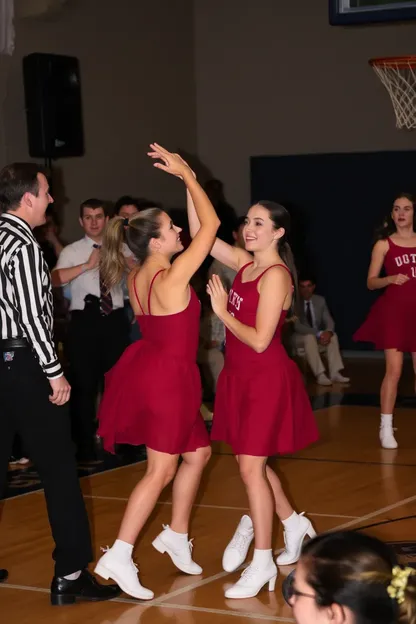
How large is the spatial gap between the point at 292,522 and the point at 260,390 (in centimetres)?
68

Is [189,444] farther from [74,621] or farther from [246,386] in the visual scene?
[74,621]

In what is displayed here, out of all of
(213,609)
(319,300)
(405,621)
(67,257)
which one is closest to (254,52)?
(319,300)

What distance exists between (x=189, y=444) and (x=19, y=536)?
144 centimetres

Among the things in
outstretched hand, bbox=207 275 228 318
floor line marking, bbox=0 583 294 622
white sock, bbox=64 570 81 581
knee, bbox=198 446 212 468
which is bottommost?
floor line marking, bbox=0 583 294 622

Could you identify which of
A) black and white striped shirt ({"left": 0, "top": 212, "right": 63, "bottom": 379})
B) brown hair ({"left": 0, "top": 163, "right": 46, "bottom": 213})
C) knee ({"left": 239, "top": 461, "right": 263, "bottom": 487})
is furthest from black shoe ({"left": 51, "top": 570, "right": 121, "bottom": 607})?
brown hair ({"left": 0, "top": 163, "right": 46, "bottom": 213})

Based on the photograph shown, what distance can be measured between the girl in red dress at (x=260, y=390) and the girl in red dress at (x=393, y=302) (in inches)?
108

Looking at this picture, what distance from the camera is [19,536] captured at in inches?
223

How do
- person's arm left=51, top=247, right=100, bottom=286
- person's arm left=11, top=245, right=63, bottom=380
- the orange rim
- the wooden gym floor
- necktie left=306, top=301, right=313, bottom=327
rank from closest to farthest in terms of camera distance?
1. person's arm left=11, top=245, right=63, bottom=380
2. the wooden gym floor
3. person's arm left=51, top=247, right=100, bottom=286
4. the orange rim
5. necktie left=306, top=301, right=313, bottom=327

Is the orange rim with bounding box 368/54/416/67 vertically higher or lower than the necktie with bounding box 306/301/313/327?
higher

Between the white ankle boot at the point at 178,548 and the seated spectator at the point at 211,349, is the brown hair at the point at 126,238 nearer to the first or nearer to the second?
the white ankle boot at the point at 178,548

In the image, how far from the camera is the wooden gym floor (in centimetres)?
447

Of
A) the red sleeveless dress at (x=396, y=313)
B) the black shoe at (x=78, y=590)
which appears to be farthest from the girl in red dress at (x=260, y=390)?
the red sleeveless dress at (x=396, y=313)

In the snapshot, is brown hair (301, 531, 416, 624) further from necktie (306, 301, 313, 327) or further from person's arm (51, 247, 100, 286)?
necktie (306, 301, 313, 327)

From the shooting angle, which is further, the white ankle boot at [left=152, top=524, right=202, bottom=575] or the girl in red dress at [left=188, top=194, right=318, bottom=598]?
the white ankle boot at [left=152, top=524, right=202, bottom=575]
